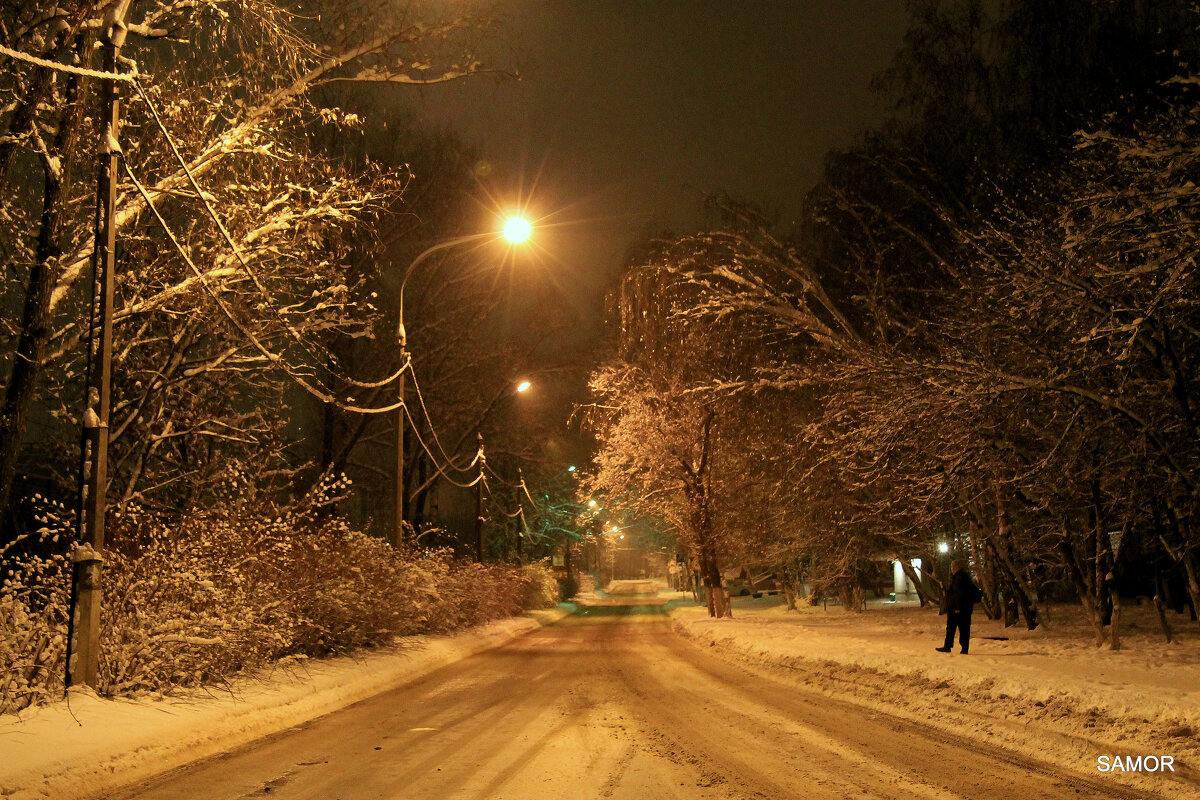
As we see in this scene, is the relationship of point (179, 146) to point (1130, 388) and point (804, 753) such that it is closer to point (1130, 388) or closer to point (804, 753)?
point (804, 753)

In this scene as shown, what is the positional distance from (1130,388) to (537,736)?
1032cm

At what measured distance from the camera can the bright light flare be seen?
20609 millimetres

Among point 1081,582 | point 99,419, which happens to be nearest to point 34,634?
point 99,419

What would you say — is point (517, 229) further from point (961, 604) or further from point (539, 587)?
point (539, 587)

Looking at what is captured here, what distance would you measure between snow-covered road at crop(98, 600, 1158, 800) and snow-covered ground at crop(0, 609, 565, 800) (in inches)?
12.9

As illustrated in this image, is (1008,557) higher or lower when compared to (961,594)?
higher

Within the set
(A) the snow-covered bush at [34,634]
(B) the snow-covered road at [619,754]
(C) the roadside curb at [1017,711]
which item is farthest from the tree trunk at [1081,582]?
(A) the snow-covered bush at [34,634]

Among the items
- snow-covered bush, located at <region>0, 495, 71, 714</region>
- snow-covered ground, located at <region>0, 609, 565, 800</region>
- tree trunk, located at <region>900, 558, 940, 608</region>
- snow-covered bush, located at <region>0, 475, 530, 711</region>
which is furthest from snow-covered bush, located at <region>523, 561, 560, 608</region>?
snow-covered bush, located at <region>0, 495, 71, 714</region>

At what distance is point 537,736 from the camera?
9398 millimetres

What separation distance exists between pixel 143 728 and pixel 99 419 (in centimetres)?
331

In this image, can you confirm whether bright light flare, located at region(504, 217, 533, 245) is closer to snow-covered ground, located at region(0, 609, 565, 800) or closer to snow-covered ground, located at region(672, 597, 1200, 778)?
snow-covered ground, located at region(672, 597, 1200, 778)

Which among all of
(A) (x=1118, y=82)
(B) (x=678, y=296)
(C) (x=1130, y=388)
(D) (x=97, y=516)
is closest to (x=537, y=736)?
(D) (x=97, y=516)

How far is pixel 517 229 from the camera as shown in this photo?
20.8m

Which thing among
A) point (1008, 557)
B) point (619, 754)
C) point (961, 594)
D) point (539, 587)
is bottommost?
point (539, 587)
